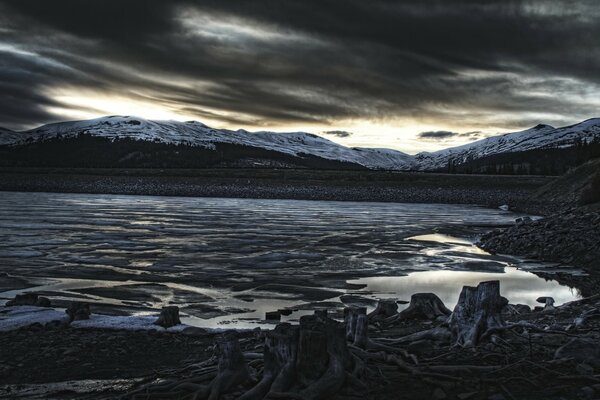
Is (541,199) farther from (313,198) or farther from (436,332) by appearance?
(436,332)

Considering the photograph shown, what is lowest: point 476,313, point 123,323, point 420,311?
point 123,323

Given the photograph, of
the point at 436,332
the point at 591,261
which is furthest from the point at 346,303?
the point at 591,261

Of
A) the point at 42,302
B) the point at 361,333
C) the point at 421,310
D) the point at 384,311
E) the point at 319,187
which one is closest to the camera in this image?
the point at 361,333

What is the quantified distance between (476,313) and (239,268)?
10.4m

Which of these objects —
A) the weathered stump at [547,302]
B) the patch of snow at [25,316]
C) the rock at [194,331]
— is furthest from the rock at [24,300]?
the weathered stump at [547,302]

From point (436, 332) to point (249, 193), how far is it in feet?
249

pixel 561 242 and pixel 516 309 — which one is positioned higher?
pixel 561 242

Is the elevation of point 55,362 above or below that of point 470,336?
below

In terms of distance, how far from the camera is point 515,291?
14414mm

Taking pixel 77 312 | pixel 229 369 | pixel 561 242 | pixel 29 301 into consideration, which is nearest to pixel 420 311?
pixel 229 369

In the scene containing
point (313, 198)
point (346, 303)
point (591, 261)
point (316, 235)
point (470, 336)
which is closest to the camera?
point (470, 336)

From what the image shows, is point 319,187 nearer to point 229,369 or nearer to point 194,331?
point 194,331

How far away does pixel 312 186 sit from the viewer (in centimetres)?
8675

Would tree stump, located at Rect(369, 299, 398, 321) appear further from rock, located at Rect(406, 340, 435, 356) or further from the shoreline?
the shoreline
